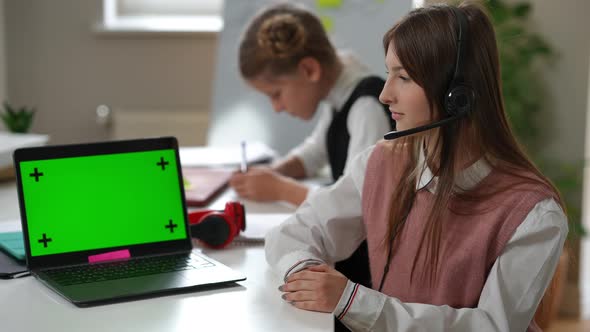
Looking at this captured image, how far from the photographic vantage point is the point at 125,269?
1164 mm

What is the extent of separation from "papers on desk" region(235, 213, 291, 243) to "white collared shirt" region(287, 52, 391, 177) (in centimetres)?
29

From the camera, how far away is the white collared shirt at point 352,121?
1.80 metres

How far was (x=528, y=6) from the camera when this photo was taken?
9.85ft

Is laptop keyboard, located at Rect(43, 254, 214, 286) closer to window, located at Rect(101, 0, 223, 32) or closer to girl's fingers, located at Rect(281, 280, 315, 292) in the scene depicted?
girl's fingers, located at Rect(281, 280, 315, 292)

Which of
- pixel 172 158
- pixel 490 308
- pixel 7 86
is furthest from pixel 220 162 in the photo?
pixel 7 86

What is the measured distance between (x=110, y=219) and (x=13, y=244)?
0.53 feet

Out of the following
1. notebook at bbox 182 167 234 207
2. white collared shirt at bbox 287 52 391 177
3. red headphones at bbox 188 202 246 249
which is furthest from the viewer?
white collared shirt at bbox 287 52 391 177

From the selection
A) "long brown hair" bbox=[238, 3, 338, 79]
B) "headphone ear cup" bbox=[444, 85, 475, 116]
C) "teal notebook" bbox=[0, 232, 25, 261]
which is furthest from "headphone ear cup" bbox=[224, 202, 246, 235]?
"long brown hair" bbox=[238, 3, 338, 79]

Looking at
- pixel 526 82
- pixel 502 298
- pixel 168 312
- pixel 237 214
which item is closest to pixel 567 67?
pixel 526 82

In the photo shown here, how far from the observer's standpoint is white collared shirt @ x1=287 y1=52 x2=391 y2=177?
70.7 inches

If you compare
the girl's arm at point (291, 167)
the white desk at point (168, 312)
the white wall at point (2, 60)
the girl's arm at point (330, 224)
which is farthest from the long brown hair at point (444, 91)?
the white wall at point (2, 60)

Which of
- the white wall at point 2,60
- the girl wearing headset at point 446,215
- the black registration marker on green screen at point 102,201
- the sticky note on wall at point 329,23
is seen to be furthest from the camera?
the white wall at point 2,60

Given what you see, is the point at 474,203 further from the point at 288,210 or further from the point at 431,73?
the point at 288,210

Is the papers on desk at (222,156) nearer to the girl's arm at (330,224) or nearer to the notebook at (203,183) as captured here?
the notebook at (203,183)
